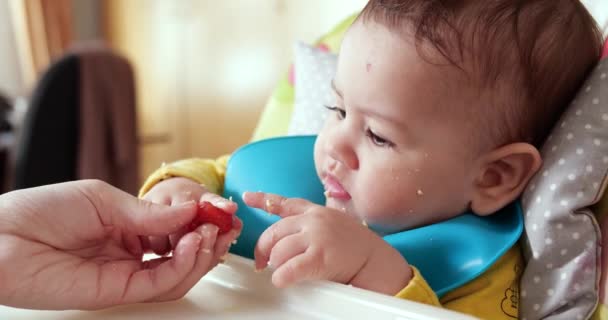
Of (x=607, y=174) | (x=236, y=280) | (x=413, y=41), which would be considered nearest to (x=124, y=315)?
(x=236, y=280)

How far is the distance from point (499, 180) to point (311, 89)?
1.41 feet

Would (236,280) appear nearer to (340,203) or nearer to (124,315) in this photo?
(124,315)

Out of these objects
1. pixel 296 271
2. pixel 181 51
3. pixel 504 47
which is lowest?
pixel 181 51

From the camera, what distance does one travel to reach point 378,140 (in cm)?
81

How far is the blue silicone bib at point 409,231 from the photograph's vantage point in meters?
0.77

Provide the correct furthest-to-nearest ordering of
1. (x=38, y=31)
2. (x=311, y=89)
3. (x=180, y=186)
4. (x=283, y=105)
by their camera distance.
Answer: (x=38, y=31)
(x=283, y=105)
(x=311, y=89)
(x=180, y=186)

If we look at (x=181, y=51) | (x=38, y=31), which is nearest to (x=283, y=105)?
(x=181, y=51)

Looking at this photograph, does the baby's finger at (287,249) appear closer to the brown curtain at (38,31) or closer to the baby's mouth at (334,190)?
the baby's mouth at (334,190)

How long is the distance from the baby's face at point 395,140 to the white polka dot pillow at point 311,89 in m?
0.27

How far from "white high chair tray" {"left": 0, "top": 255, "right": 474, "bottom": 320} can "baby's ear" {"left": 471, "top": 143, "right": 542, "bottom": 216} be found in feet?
0.98

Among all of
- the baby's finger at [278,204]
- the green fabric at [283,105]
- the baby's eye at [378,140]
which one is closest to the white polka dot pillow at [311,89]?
the green fabric at [283,105]

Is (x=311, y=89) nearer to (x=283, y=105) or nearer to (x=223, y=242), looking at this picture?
(x=283, y=105)

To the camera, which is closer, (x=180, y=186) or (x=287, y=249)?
(x=287, y=249)

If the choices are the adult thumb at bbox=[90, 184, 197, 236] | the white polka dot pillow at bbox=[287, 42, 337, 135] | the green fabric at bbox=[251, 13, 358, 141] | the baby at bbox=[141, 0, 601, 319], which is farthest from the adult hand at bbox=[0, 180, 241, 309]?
the green fabric at bbox=[251, 13, 358, 141]
